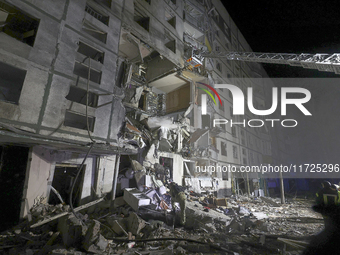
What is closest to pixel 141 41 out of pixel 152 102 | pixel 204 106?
pixel 152 102

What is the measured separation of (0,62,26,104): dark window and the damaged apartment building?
5 centimetres

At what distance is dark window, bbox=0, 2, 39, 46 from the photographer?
8.20m

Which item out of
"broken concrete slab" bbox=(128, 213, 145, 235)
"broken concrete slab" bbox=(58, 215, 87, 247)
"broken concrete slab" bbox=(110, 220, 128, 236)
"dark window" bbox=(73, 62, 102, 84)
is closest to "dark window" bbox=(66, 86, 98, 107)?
"dark window" bbox=(73, 62, 102, 84)

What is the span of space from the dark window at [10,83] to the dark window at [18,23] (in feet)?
6.09

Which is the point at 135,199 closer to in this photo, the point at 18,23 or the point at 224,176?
the point at 18,23

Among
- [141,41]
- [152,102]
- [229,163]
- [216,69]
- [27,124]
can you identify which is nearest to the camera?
[27,124]

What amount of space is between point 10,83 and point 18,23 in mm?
3414

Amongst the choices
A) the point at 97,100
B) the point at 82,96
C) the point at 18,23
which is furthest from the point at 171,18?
the point at 18,23

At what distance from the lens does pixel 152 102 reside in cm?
1661

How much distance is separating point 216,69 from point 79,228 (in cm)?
2563

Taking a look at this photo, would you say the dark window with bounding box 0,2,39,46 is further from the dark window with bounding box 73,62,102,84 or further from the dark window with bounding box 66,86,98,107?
the dark window with bounding box 66,86,98,107

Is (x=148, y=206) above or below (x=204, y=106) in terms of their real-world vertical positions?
below

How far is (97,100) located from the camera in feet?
33.9

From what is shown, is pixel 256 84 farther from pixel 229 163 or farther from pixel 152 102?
pixel 152 102
